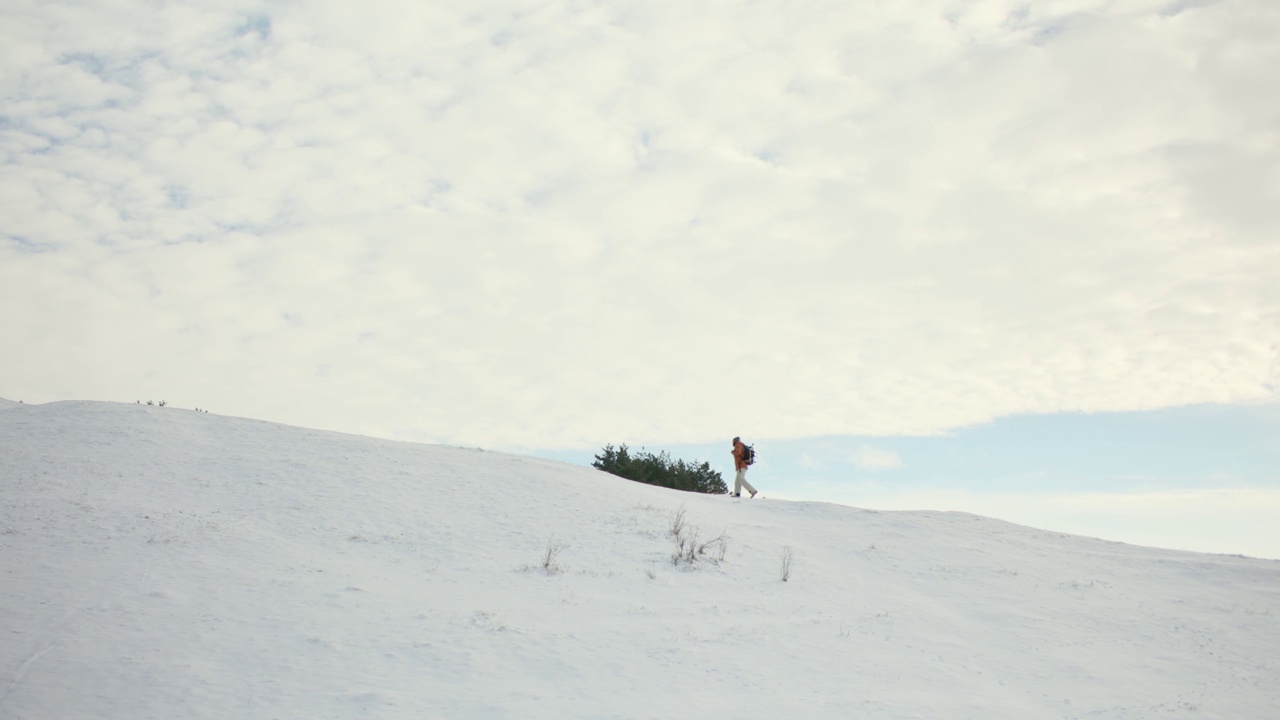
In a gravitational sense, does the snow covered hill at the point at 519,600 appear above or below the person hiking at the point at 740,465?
below

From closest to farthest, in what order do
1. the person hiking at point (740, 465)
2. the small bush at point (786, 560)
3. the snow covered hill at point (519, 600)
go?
the snow covered hill at point (519, 600) < the small bush at point (786, 560) < the person hiking at point (740, 465)

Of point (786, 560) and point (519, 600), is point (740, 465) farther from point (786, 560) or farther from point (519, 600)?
point (519, 600)

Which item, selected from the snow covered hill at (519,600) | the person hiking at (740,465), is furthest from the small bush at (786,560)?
the person hiking at (740,465)

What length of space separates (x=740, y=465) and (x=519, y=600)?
12.0 m

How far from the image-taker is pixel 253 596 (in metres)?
11.3

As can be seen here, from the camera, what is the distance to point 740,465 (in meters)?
23.7

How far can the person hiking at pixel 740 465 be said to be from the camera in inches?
928

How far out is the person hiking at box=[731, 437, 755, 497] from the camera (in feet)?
77.3

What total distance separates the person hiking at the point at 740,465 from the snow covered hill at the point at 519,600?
2744mm

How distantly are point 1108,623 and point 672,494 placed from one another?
1024 cm

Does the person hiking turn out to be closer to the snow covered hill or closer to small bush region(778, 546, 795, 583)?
the snow covered hill

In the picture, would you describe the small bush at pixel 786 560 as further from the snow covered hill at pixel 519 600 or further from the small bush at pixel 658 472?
the small bush at pixel 658 472

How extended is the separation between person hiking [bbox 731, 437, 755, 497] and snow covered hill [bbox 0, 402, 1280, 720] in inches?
108

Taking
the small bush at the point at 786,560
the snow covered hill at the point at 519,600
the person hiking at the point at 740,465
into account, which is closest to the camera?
the snow covered hill at the point at 519,600
